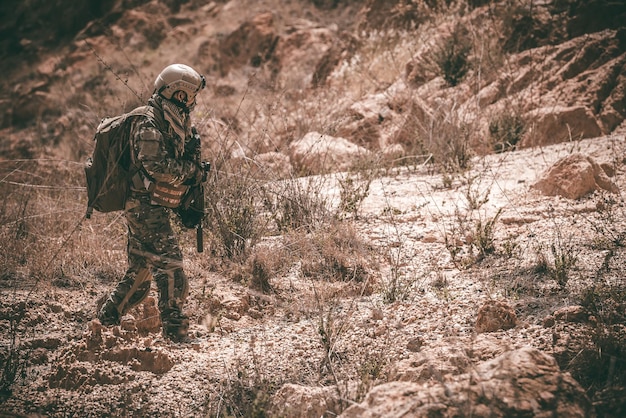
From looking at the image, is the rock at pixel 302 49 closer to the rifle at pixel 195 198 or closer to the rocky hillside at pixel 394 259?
the rocky hillside at pixel 394 259

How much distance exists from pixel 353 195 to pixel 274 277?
1.39 m

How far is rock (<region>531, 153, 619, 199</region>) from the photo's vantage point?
14.7ft

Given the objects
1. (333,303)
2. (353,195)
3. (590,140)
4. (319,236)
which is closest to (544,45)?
(590,140)

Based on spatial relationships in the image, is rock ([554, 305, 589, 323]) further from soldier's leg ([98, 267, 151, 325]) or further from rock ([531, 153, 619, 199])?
soldier's leg ([98, 267, 151, 325])

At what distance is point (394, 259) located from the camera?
13.0 feet

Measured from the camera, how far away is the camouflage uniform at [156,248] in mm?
3389

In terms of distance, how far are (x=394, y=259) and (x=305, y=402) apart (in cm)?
162

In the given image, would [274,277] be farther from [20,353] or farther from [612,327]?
[612,327]

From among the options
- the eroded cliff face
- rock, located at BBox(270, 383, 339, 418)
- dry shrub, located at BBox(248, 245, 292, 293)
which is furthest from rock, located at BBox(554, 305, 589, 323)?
the eroded cliff face

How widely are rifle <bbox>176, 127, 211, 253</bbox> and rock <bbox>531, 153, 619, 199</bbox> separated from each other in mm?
2801

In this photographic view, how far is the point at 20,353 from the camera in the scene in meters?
3.15

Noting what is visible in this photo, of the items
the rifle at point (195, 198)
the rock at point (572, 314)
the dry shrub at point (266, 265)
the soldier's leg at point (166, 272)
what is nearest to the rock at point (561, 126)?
the dry shrub at point (266, 265)

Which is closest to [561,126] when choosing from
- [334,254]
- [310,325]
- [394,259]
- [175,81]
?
[394,259]

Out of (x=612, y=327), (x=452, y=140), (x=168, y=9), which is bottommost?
(x=612, y=327)
